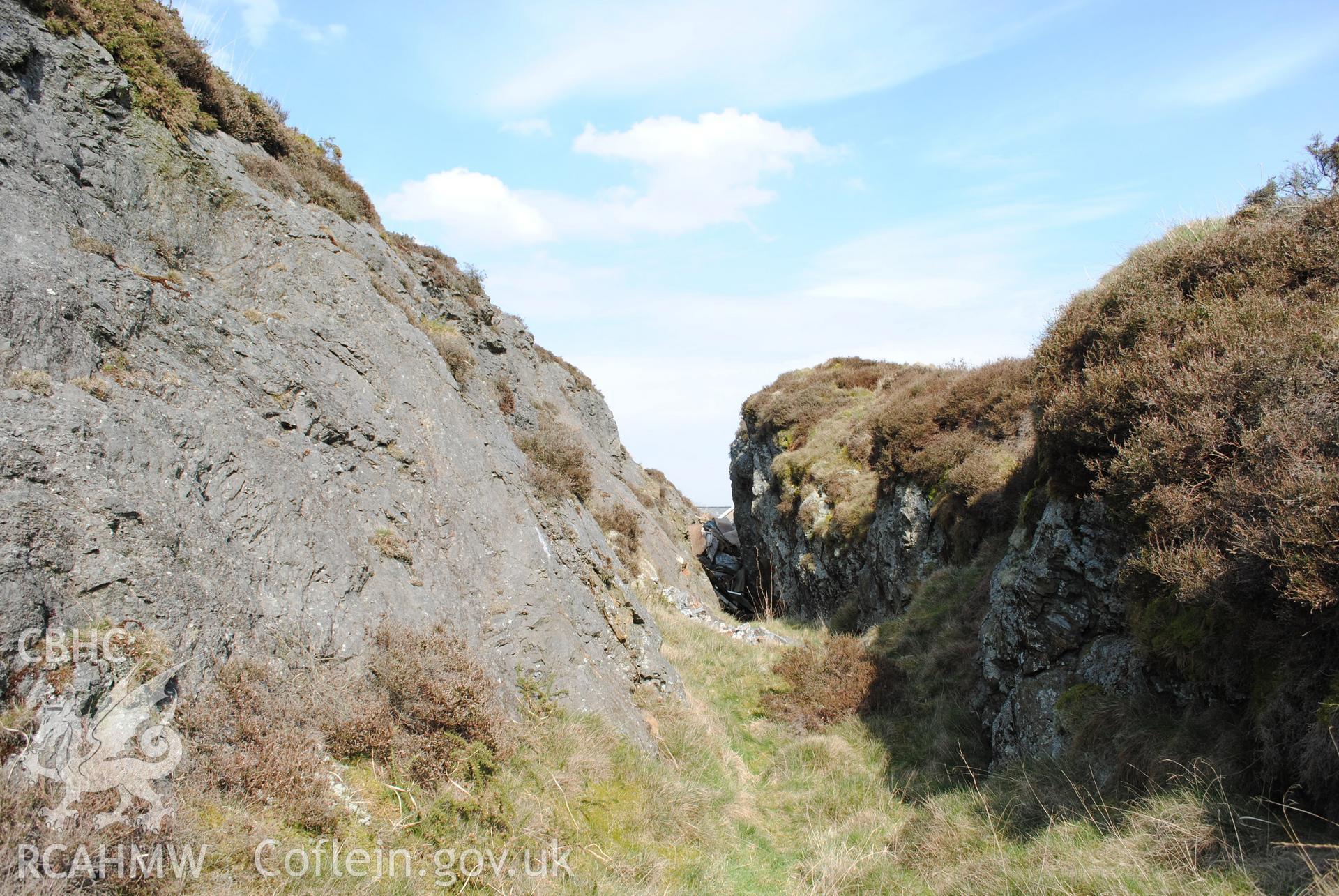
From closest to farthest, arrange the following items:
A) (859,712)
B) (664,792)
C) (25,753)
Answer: (25,753), (664,792), (859,712)

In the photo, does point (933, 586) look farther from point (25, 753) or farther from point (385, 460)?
point (25, 753)

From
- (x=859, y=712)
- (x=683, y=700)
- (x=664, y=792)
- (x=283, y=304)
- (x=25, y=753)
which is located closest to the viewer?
(x=25, y=753)

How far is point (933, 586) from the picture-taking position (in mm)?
14508

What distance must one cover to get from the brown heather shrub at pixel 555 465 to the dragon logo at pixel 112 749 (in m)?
7.50

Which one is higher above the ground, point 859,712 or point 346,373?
point 346,373

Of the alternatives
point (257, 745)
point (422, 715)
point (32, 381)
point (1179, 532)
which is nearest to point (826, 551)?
point (1179, 532)

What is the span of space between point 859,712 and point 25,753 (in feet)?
36.6

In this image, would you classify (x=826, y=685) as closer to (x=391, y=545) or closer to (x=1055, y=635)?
(x=1055, y=635)

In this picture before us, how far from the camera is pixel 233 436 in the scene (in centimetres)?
705

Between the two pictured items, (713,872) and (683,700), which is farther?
(683,700)

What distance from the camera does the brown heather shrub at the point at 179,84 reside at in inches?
371

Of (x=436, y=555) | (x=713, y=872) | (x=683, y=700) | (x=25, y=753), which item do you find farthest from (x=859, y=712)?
(x=25, y=753)

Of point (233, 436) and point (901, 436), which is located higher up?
point (233, 436)

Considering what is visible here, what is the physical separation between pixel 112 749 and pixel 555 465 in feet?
31.0
